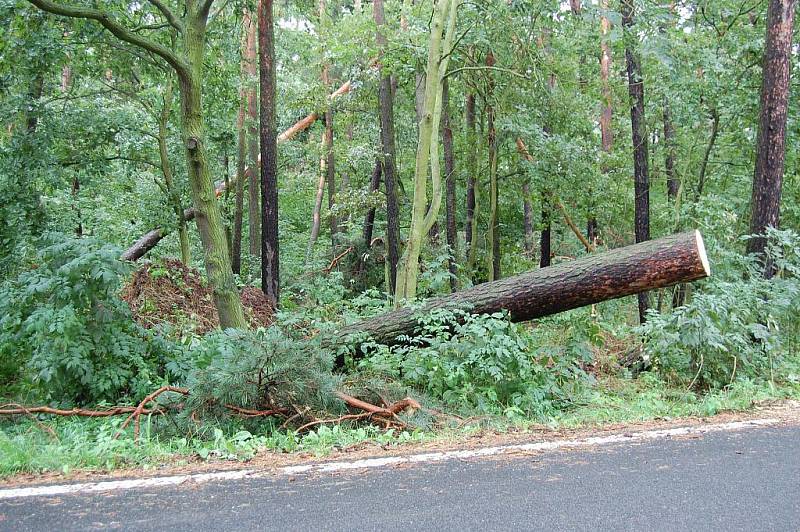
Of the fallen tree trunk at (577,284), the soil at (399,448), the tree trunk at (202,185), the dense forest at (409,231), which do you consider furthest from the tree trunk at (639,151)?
the tree trunk at (202,185)

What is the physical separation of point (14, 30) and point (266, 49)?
5750 mm

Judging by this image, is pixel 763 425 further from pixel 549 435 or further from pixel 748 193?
pixel 748 193

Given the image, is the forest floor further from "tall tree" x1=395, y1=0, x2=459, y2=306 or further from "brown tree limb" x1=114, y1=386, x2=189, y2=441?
"tall tree" x1=395, y1=0, x2=459, y2=306

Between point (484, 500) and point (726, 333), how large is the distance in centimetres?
563

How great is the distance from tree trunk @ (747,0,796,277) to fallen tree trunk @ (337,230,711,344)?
12.3 feet

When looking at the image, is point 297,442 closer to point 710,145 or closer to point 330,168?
point 710,145

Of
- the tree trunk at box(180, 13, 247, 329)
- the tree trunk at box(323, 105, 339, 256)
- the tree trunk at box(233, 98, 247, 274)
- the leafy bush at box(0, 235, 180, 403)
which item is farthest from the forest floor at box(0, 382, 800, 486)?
the tree trunk at box(323, 105, 339, 256)

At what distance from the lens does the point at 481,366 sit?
660cm

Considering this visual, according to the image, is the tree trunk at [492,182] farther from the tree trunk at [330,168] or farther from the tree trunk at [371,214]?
the tree trunk at [330,168]

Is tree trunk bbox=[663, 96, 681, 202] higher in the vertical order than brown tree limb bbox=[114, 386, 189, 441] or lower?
higher

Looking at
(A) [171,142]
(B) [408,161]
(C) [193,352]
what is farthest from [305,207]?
(C) [193,352]

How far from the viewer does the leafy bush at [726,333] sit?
7441 mm

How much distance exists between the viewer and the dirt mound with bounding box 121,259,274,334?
34.1 feet

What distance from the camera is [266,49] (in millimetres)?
13211
